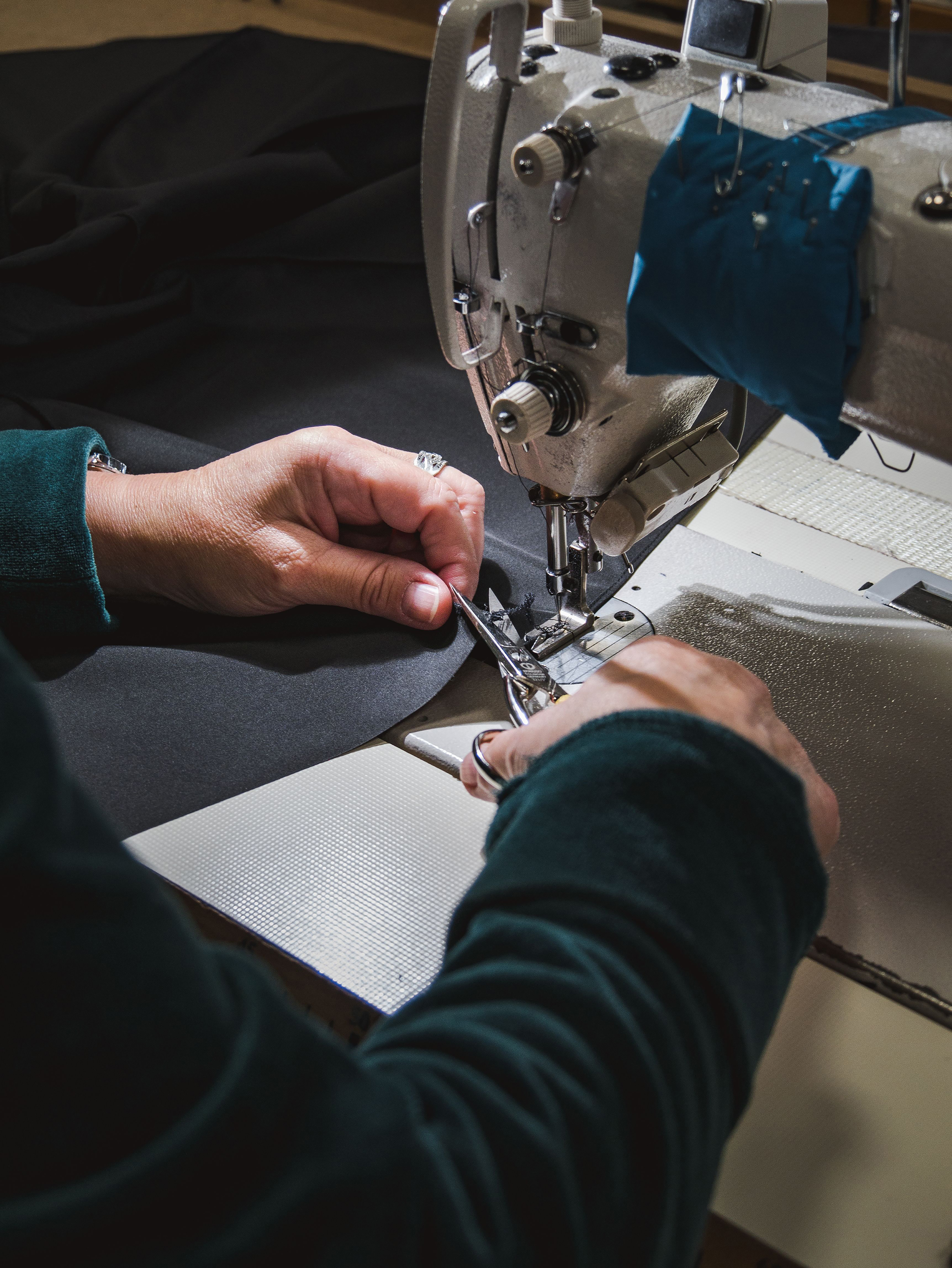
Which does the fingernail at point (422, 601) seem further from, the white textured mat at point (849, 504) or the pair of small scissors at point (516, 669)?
the white textured mat at point (849, 504)

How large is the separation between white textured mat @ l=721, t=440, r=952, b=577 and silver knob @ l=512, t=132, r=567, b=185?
2.16 feet

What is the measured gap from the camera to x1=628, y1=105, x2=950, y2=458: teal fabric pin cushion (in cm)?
77

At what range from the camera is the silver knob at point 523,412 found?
38.3 inches

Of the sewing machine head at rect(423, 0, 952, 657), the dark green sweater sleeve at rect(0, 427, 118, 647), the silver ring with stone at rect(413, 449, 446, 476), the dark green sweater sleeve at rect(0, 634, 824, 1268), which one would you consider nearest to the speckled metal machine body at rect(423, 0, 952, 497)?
the sewing machine head at rect(423, 0, 952, 657)

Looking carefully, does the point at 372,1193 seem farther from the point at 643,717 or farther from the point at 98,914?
the point at 643,717

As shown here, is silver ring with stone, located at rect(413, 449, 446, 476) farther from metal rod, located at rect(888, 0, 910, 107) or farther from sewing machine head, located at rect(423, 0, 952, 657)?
metal rod, located at rect(888, 0, 910, 107)

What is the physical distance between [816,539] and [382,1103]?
1071mm

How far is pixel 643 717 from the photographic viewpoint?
679 mm

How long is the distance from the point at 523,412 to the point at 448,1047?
0.62m

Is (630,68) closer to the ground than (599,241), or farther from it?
farther from it

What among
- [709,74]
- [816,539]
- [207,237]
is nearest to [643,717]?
[709,74]

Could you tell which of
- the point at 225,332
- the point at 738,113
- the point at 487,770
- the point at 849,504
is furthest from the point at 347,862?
the point at 225,332

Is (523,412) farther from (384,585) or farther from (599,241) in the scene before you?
(384,585)

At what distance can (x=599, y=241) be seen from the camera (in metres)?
0.90
